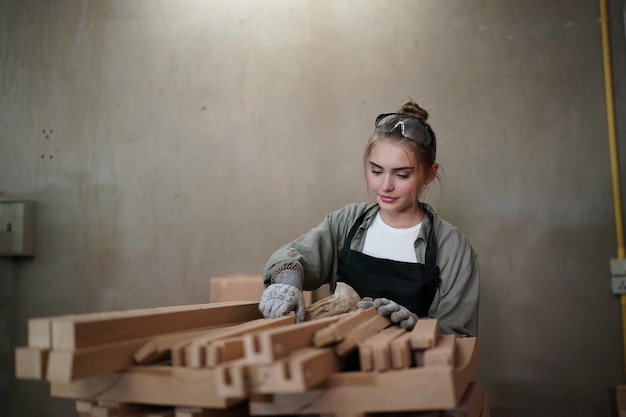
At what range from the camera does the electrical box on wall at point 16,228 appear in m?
2.87

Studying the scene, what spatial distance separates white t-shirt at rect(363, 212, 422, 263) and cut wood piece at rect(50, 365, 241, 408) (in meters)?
1.09

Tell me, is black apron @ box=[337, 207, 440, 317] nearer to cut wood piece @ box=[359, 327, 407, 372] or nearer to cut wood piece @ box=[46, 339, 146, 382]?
cut wood piece @ box=[359, 327, 407, 372]

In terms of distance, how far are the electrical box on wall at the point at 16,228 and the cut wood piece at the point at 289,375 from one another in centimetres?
227

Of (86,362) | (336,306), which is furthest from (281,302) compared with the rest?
(86,362)

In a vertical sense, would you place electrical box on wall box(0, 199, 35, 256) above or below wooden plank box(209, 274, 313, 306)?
above

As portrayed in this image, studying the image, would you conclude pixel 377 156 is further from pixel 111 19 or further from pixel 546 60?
pixel 111 19

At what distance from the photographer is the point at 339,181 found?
9.31ft

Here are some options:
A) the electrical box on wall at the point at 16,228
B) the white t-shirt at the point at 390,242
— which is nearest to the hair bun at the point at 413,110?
the white t-shirt at the point at 390,242

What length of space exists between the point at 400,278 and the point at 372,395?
958 mm

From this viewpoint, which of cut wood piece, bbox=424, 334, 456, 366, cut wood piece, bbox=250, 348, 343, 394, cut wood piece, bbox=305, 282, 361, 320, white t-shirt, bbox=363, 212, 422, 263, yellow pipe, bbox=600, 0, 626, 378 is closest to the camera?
cut wood piece, bbox=250, 348, 343, 394

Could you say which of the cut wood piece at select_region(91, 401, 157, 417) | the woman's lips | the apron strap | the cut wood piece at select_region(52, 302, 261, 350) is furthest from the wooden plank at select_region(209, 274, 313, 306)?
the cut wood piece at select_region(91, 401, 157, 417)

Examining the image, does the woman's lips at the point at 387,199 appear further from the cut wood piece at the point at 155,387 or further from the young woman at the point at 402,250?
the cut wood piece at the point at 155,387

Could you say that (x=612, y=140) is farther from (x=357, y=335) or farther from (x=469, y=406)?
(x=357, y=335)

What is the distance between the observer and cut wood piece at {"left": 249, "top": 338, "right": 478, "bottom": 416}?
108 cm
